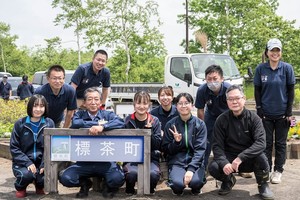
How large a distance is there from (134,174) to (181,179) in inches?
22.3

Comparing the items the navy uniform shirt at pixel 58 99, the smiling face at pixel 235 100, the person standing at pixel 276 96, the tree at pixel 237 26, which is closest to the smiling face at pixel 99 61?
the navy uniform shirt at pixel 58 99

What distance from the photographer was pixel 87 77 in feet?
20.3

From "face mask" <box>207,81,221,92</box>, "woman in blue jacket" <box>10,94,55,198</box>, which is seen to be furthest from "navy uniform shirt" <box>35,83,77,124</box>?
"face mask" <box>207,81,221,92</box>

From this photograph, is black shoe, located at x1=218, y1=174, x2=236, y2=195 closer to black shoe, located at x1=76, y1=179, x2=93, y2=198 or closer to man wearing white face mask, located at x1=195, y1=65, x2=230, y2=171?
man wearing white face mask, located at x1=195, y1=65, x2=230, y2=171

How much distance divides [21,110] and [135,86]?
204 inches

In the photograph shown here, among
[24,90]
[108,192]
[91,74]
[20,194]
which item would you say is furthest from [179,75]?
[20,194]

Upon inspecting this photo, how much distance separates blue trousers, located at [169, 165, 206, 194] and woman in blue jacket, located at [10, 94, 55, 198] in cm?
159

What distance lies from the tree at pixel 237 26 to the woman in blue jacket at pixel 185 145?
2383 cm

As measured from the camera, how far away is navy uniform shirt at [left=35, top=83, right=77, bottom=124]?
5480 mm

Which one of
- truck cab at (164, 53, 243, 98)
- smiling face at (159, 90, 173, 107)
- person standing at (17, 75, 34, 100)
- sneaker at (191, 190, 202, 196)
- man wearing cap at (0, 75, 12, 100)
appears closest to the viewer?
sneaker at (191, 190, 202, 196)

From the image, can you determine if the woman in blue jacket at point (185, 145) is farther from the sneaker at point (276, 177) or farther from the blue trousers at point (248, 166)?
the sneaker at point (276, 177)

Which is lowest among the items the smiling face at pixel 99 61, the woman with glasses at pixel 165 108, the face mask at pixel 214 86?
the woman with glasses at pixel 165 108

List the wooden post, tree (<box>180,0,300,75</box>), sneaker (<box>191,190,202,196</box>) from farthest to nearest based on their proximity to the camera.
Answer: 1. tree (<box>180,0,300,75</box>)
2. sneaker (<box>191,190,202,196</box>)
3. the wooden post

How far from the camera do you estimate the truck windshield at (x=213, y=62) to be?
1260 cm
